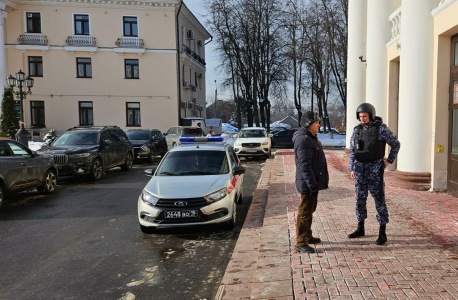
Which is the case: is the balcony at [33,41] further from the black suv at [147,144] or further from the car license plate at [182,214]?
the car license plate at [182,214]

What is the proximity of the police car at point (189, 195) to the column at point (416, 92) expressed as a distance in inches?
157

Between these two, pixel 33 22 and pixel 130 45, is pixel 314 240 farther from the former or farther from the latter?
pixel 33 22

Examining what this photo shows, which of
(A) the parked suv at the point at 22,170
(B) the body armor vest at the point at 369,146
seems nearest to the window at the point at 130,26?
(A) the parked suv at the point at 22,170

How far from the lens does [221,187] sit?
660 centimetres

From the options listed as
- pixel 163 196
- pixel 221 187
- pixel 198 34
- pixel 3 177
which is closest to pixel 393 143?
pixel 221 187

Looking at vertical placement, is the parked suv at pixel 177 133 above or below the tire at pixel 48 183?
above

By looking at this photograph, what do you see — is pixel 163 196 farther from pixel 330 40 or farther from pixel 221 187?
pixel 330 40

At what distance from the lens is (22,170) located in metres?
9.31

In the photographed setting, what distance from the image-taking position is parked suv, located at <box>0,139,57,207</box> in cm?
873

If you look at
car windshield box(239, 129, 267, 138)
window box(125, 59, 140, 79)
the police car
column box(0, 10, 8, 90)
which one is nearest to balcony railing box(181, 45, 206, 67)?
window box(125, 59, 140, 79)

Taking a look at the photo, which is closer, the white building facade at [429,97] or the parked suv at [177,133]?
the white building facade at [429,97]

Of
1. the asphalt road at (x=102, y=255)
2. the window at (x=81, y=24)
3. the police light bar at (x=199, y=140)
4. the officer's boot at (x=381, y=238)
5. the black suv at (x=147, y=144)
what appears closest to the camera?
the asphalt road at (x=102, y=255)

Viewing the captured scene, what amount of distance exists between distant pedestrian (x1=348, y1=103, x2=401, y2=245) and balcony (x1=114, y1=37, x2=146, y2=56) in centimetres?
3071

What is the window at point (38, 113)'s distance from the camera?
3341cm
